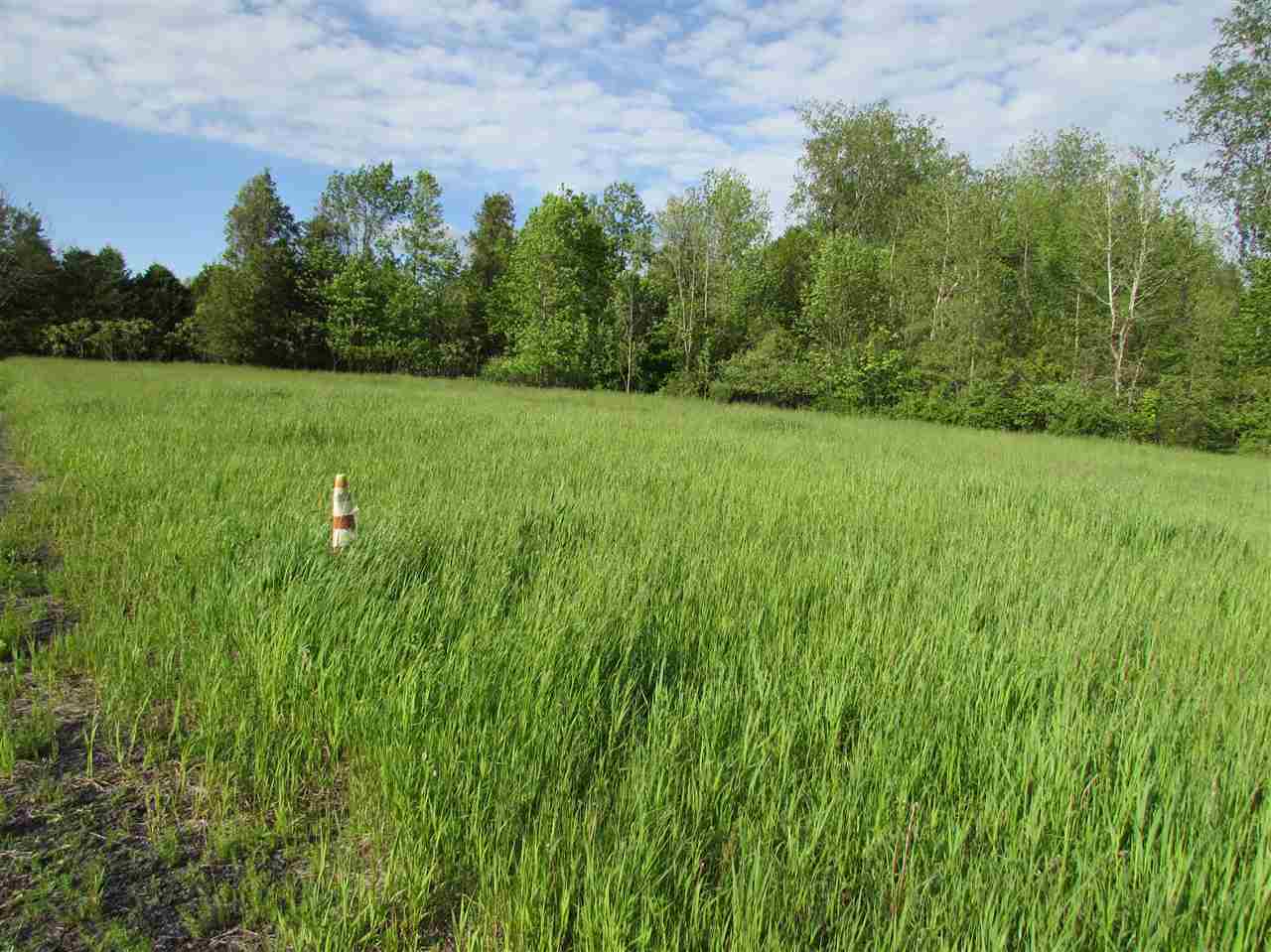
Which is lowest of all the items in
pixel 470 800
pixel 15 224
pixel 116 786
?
pixel 116 786

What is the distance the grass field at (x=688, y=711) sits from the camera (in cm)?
151

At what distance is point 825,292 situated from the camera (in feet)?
99.3

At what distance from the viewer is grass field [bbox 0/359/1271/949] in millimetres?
1511

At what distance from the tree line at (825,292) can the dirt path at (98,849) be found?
2741cm

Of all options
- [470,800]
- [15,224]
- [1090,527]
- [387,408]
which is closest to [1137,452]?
[1090,527]

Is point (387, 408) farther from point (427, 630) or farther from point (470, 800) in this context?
point (470, 800)

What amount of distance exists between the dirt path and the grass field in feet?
0.37

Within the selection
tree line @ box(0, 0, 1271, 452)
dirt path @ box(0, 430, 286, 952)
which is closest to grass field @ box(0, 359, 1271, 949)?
dirt path @ box(0, 430, 286, 952)

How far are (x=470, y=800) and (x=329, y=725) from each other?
82 centimetres

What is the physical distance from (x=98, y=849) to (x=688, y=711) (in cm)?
179

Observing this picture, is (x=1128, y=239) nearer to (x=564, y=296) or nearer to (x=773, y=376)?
(x=773, y=376)

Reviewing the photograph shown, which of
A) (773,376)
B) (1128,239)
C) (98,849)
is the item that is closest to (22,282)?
(773,376)

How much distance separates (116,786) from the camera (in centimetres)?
211

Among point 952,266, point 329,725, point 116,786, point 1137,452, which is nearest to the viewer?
point 116,786
